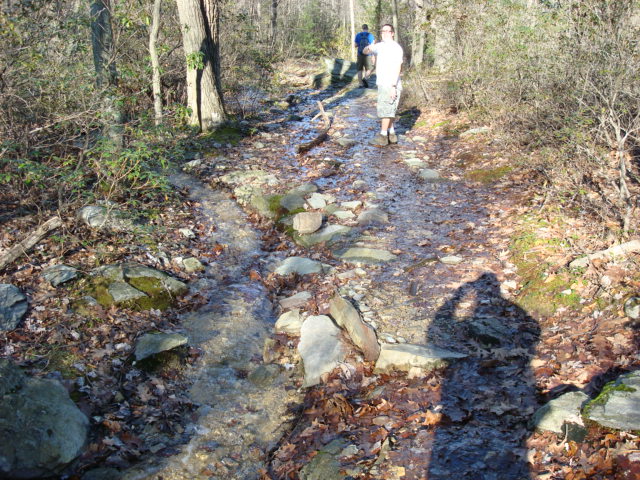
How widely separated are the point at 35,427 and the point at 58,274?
2.17m

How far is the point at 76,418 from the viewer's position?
3439mm

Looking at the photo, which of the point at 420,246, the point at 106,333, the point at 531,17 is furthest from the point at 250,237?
the point at 531,17

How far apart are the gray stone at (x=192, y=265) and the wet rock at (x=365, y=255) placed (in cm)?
179

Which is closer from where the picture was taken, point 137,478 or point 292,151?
point 137,478

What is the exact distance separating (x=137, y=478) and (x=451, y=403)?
7.82 feet

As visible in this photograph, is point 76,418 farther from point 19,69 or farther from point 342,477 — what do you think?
point 19,69

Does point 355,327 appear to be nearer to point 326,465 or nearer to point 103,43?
point 326,465

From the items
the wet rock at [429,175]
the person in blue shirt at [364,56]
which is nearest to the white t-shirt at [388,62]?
the wet rock at [429,175]

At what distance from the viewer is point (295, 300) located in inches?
216

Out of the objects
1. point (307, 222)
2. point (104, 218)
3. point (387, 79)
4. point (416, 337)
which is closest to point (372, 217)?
point (307, 222)

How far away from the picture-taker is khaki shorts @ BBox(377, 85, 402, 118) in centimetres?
1030

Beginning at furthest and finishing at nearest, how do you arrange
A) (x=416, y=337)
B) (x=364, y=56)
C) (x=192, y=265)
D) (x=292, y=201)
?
(x=364, y=56) < (x=292, y=201) < (x=192, y=265) < (x=416, y=337)

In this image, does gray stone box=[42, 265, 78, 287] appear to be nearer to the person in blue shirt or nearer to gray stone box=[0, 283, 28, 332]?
gray stone box=[0, 283, 28, 332]

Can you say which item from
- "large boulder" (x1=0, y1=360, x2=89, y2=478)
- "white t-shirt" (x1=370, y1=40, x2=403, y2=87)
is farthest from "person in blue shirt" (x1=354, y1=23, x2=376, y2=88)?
"large boulder" (x1=0, y1=360, x2=89, y2=478)
